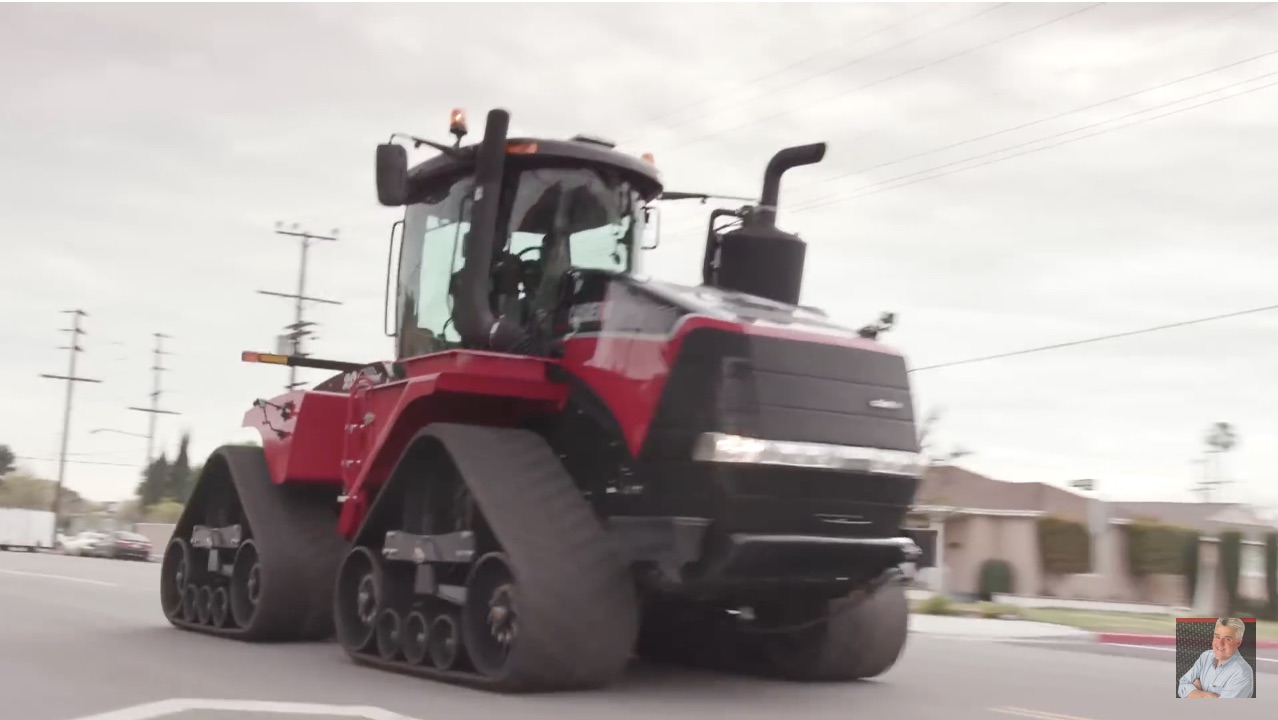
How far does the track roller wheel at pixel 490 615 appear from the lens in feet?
26.4

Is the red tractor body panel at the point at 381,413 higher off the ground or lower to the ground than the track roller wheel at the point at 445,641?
higher

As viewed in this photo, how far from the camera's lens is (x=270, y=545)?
1102cm

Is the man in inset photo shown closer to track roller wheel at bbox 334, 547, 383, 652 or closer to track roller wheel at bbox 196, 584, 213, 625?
track roller wheel at bbox 334, 547, 383, 652

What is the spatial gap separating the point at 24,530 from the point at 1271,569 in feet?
169

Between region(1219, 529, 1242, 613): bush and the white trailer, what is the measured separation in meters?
49.5

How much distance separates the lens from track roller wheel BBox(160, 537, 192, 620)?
12.5 m

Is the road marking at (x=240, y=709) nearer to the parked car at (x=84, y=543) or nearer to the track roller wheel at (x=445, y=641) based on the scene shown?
the track roller wheel at (x=445, y=641)

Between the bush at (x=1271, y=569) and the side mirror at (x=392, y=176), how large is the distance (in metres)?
21.6

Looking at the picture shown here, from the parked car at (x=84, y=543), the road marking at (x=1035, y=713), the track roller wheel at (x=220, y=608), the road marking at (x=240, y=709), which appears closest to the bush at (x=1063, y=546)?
the track roller wheel at (x=220, y=608)

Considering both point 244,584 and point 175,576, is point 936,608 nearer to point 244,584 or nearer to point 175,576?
point 175,576

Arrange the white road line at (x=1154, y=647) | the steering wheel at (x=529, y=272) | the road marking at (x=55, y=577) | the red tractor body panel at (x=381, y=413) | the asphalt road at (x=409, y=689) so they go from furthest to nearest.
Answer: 1. the road marking at (x=55, y=577)
2. the white road line at (x=1154, y=647)
3. the steering wheel at (x=529, y=272)
4. the red tractor body panel at (x=381, y=413)
5. the asphalt road at (x=409, y=689)

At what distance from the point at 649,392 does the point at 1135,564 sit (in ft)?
85.5

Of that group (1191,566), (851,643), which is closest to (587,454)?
(851,643)

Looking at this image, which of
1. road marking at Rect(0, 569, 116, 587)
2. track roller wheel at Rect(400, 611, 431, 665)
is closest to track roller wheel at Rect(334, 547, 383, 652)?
track roller wheel at Rect(400, 611, 431, 665)
